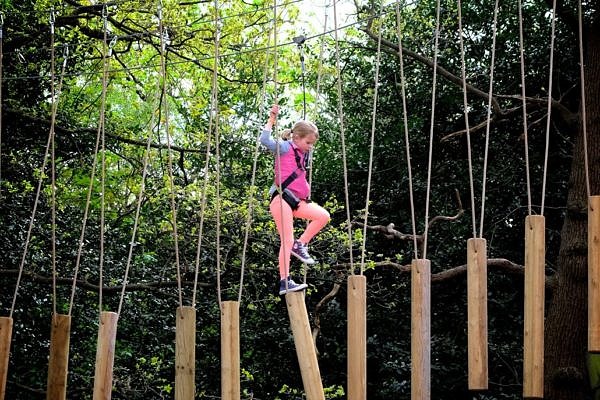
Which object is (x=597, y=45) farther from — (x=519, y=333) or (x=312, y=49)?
(x=312, y=49)

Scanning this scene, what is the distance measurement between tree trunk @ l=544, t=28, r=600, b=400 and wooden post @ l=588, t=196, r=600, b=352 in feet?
8.97

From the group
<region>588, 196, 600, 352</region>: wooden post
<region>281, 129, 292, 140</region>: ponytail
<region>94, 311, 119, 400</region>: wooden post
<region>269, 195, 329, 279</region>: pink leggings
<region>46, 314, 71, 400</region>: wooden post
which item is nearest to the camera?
<region>588, 196, 600, 352</region>: wooden post

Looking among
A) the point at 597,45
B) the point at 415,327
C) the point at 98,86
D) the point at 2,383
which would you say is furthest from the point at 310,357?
the point at 98,86

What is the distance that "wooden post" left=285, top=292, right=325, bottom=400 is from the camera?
3.59 m

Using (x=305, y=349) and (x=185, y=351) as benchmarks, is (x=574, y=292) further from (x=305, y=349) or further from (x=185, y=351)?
(x=185, y=351)

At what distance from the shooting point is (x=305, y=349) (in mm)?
3633

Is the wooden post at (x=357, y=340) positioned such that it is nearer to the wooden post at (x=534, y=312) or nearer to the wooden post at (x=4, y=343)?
the wooden post at (x=534, y=312)

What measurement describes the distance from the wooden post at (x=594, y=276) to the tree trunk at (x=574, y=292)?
8.97 ft

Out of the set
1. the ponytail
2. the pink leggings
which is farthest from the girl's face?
the pink leggings

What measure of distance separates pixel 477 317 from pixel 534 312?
0.21 m

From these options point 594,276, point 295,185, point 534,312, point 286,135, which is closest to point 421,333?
point 534,312

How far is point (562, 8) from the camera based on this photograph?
646 cm

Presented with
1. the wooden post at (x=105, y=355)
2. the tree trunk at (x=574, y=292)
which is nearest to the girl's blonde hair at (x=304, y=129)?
the wooden post at (x=105, y=355)

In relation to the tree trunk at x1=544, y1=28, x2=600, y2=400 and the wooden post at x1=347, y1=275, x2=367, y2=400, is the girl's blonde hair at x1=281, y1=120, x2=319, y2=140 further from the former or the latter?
the tree trunk at x1=544, y1=28, x2=600, y2=400
